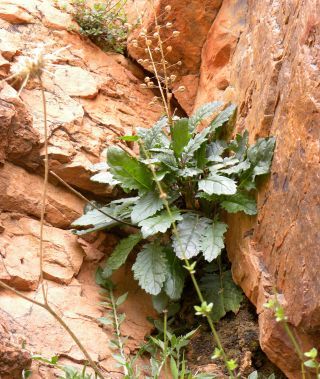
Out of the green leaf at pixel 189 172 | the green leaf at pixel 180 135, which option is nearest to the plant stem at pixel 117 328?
the green leaf at pixel 189 172

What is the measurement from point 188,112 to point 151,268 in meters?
1.65

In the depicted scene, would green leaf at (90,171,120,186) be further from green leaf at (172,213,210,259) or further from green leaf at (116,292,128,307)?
green leaf at (116,292,128,307)

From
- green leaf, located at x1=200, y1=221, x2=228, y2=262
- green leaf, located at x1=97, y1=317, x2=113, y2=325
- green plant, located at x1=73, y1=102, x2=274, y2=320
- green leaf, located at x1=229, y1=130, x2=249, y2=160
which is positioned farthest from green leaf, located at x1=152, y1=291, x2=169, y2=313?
green leaf, located at x1=229, y1=130, x2=249, y2=160

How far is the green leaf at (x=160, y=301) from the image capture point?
10.7 feet

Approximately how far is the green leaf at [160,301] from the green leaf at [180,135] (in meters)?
0.80

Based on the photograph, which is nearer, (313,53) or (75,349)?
(313,53)

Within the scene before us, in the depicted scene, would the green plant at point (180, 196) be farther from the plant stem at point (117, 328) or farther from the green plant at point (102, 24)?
the green plant at point (102, 24)

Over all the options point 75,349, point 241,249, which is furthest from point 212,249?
point 75,349

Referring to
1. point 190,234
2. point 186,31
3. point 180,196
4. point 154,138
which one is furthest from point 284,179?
point 186,31

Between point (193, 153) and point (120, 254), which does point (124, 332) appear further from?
point (193, 153)

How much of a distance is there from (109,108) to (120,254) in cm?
134

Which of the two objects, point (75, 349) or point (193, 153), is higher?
point (193, 153)

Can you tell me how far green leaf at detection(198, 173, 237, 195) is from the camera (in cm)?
303

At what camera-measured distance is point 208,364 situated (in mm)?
3059
